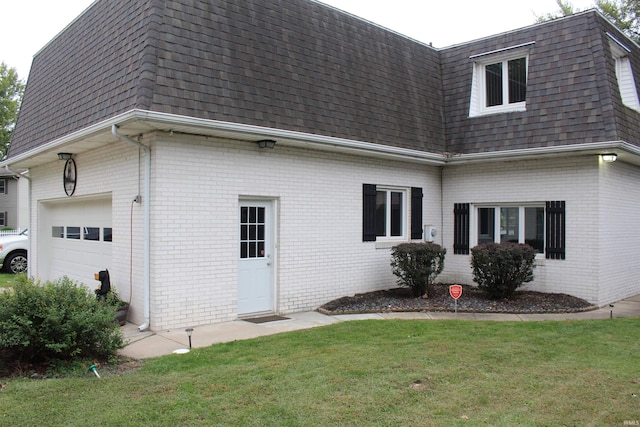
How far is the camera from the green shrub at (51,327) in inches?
223

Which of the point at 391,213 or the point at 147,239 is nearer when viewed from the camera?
the point at 147,239

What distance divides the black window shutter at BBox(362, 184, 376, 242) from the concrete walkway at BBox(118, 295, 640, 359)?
215cm

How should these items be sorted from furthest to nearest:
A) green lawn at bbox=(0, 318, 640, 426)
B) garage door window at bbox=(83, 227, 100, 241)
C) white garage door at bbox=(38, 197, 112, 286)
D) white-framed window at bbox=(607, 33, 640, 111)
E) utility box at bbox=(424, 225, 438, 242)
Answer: utility box at bbox=(424, 225, 438, 242) → white-framed window at bbox=(607, 33, 640, 111) → garage door window at bbox=(83, 227, 100, 241) → white garage door at bbox=(38, 197, 112, 286) → green lawn at bbox=(0, 318, 640, 426)

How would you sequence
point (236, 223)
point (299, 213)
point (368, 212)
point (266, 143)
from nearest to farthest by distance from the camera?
point (236, 223), point (266, 143), point (299, 213), point (368, 212)

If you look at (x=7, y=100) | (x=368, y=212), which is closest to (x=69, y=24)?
(x=368, y=212)

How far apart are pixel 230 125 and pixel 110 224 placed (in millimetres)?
3421

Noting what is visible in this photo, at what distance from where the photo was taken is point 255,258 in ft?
30.2

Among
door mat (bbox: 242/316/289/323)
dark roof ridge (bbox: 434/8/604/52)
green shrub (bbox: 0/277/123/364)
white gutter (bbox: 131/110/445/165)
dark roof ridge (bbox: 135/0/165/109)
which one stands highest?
dark roof ridge (bbox: 434/8/604/52)

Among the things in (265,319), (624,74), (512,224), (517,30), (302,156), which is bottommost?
(265,319)

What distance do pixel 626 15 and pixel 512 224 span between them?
819 inches

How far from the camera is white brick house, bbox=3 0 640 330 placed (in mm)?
8062

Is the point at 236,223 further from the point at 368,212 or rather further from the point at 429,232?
the point at 429,232

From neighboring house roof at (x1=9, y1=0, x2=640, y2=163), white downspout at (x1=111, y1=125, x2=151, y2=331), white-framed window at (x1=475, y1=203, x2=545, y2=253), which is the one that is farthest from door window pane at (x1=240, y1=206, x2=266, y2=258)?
white-framed window at (x1=475, y1=203, x2=545, y2=253)

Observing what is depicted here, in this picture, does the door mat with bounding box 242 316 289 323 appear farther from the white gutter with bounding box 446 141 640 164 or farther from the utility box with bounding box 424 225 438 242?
the white gutter with bounding box 446 141 640 164
